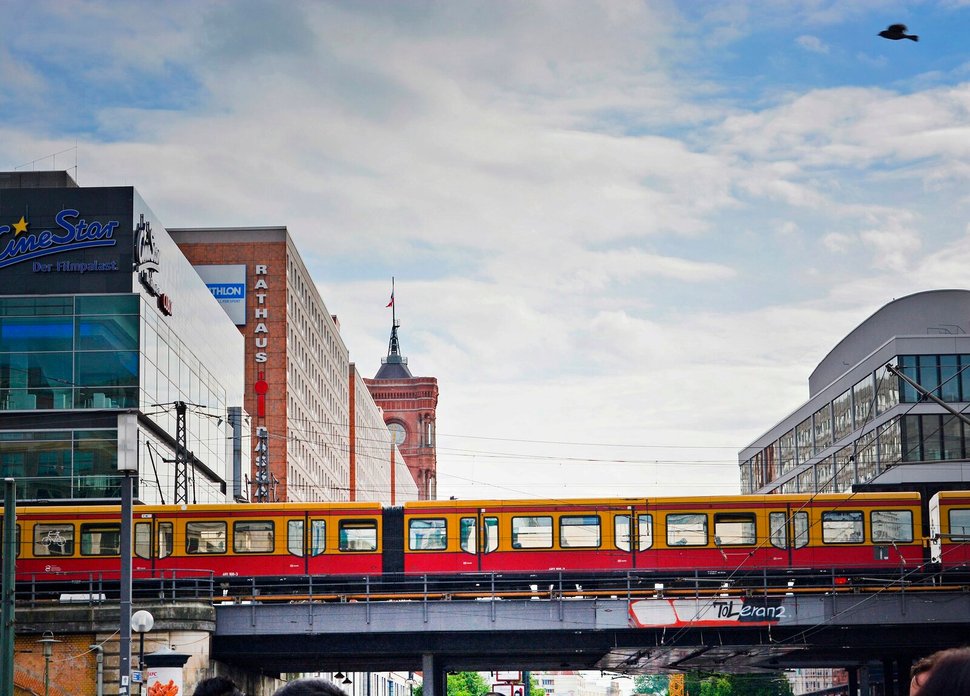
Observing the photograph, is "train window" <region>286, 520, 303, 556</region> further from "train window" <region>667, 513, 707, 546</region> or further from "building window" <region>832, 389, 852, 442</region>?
"building window" <region>832, 389, 852, 442</region>

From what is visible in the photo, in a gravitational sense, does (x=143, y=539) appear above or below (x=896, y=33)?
below

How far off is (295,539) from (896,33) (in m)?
30.7

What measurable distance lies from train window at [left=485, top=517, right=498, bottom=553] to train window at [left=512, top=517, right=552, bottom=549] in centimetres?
56

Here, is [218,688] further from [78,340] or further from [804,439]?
[804,439]

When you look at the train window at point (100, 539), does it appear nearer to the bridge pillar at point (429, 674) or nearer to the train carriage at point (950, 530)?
the bridge pillar at point (429, 674)

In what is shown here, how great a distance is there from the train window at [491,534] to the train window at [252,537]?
6.66m

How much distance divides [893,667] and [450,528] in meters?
20.1

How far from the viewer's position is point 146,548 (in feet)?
150

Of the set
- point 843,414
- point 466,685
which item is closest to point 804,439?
point 843,414

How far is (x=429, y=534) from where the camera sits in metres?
45.1

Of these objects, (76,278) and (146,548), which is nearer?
(146,548)

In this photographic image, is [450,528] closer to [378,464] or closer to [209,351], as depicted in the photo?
[209,351]

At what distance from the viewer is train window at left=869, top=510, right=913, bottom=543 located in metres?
44.7

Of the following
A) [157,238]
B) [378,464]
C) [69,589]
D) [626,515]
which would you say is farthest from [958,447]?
[378,464]
